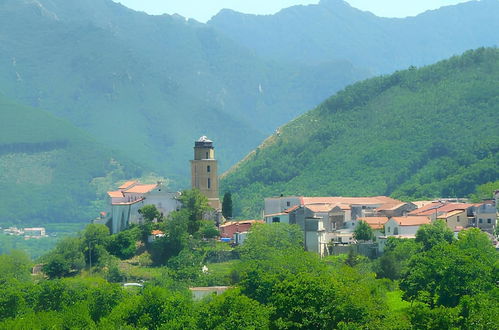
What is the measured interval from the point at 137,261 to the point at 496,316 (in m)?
42.2

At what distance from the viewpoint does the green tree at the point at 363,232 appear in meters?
94.1

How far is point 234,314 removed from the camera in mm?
64062

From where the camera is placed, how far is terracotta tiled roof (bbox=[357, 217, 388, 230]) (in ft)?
320

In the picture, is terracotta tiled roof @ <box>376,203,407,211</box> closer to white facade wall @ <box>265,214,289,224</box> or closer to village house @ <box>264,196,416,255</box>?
village house @ <box>264,196,416,255</box>

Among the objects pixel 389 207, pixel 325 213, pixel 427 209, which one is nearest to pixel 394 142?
pixel 389 207

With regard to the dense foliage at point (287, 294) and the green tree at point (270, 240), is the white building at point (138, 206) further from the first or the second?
the green tree at point (270, 240)

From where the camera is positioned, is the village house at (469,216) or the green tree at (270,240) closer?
the green tree at (270,240)

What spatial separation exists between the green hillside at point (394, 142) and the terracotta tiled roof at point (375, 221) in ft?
102

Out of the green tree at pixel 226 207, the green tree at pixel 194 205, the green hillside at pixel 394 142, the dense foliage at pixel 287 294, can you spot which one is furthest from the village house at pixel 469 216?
the green hillside at pixel 394 142

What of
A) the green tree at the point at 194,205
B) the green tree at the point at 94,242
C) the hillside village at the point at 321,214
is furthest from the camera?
the green tree at the point at 194,205

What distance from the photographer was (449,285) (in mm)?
69625

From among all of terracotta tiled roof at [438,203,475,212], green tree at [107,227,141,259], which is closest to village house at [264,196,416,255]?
terracotta tiled roof at [438,203,475,212]

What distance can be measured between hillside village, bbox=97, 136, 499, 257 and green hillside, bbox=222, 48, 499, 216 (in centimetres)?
2748

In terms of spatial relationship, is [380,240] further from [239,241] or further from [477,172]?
[477,172]
